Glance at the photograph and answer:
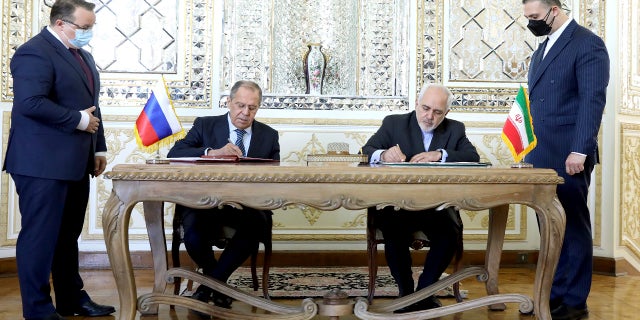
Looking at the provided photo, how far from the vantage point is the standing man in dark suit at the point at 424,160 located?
3326 millimetres

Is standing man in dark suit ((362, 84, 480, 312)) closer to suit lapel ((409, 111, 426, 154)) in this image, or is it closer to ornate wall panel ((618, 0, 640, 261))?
suit lapel ((409, 111, 426, 154))

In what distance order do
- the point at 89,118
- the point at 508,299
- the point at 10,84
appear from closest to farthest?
the point at 508,299
the point at 89,118
the point at 10,84

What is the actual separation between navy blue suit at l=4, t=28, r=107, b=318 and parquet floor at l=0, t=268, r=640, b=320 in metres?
0.37

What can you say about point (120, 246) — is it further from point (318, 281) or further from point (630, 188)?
point (630, 188)

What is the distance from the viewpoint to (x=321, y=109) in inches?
197

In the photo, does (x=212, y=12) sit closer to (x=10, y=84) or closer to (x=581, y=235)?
(x=10, y=84)

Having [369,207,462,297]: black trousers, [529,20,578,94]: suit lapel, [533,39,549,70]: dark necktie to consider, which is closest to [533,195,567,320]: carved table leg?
[369,207,462,297]: black trousers

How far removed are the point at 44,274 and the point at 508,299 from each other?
2.08 meters

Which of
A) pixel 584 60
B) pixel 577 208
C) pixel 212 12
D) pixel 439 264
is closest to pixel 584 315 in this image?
pixel 577 208

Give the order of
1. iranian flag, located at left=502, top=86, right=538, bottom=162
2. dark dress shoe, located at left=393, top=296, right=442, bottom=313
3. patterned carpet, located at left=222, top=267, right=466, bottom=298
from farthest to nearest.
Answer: patterned carpet, located at left=222, top=267, right=466, bottom=298 → dark dress shoe, located at left=393, top=296, right=442, bottom=313 → iranian flag, located at left=502, top=86, right=538, bottom=162

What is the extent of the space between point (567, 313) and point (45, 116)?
2613 millimetres

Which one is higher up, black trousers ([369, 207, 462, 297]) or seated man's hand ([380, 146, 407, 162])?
seated man's hand ([380, 146, 407, 162])

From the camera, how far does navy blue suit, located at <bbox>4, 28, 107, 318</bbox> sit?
3020mm

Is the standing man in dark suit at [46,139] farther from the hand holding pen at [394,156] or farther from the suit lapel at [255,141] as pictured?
the hand holding pen at [394,156]
